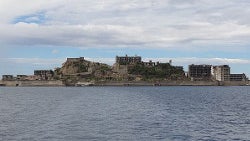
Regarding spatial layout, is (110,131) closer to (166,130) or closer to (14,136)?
(166,130)

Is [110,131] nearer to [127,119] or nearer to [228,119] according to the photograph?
[127,119]

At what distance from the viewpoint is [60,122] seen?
52.8 meters

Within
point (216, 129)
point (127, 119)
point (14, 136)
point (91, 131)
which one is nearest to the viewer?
point (14, 136)

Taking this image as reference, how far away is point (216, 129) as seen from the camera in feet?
158

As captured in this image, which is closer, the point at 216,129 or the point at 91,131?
the point at 91,131

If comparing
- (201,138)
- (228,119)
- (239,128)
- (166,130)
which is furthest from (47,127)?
(228,119)

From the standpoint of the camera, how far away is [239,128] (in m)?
49.2

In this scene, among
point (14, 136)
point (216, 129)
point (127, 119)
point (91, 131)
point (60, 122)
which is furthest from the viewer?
point (127, 119)

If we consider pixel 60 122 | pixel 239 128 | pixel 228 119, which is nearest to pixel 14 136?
pixel 60 122

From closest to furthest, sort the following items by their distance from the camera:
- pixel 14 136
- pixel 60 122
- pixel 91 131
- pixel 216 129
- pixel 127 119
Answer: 1. pixel 14 136
2. pixel 91 131
3. pixel 216 129
4. pixel 60 122
5. pixel 127 119

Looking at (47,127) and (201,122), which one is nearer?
(47,127)

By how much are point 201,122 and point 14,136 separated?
23.3 meters

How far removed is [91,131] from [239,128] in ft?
52.1

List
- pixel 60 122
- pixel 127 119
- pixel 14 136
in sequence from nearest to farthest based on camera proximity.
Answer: pixel 14 136
pixel 60 122
pixel 127 119
